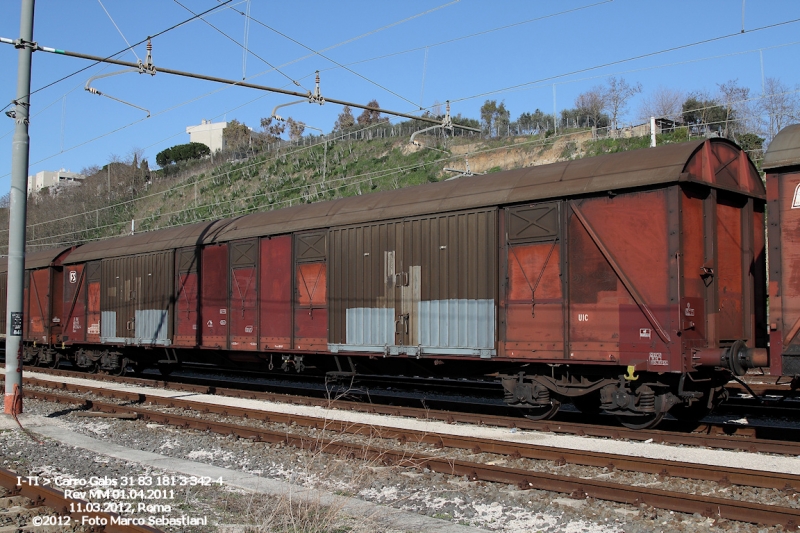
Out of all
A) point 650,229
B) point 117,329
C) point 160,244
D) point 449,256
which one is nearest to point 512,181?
point 449,256

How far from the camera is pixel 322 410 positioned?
44.4 ft

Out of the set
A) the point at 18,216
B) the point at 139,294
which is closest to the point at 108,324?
the point at 139,294

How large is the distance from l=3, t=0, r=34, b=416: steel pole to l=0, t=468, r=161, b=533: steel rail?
559 cm

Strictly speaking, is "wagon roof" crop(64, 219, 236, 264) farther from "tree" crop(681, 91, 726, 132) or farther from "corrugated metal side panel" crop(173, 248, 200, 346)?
"tree" crop(681, 91, 726, 132)

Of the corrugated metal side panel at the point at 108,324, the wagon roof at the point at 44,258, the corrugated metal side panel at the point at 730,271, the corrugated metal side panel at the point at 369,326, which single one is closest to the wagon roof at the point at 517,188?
the corrugated metal side panel at the point at 730,271

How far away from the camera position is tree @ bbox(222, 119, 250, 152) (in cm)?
10412

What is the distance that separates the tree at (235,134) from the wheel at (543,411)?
97.0m

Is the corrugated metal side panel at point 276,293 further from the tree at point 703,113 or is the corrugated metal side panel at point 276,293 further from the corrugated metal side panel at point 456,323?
the tree at point 703,113

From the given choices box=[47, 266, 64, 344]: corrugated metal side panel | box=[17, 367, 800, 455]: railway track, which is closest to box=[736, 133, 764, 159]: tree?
box=[17, 367, 800, 455]: railway track

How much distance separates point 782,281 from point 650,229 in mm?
1951

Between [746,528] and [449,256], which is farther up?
[449,256]

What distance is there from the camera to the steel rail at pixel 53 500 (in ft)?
18.7

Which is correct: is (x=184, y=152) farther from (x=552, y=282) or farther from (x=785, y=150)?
(x=785, y=150)

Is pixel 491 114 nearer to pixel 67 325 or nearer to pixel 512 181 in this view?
pixel 67 325
